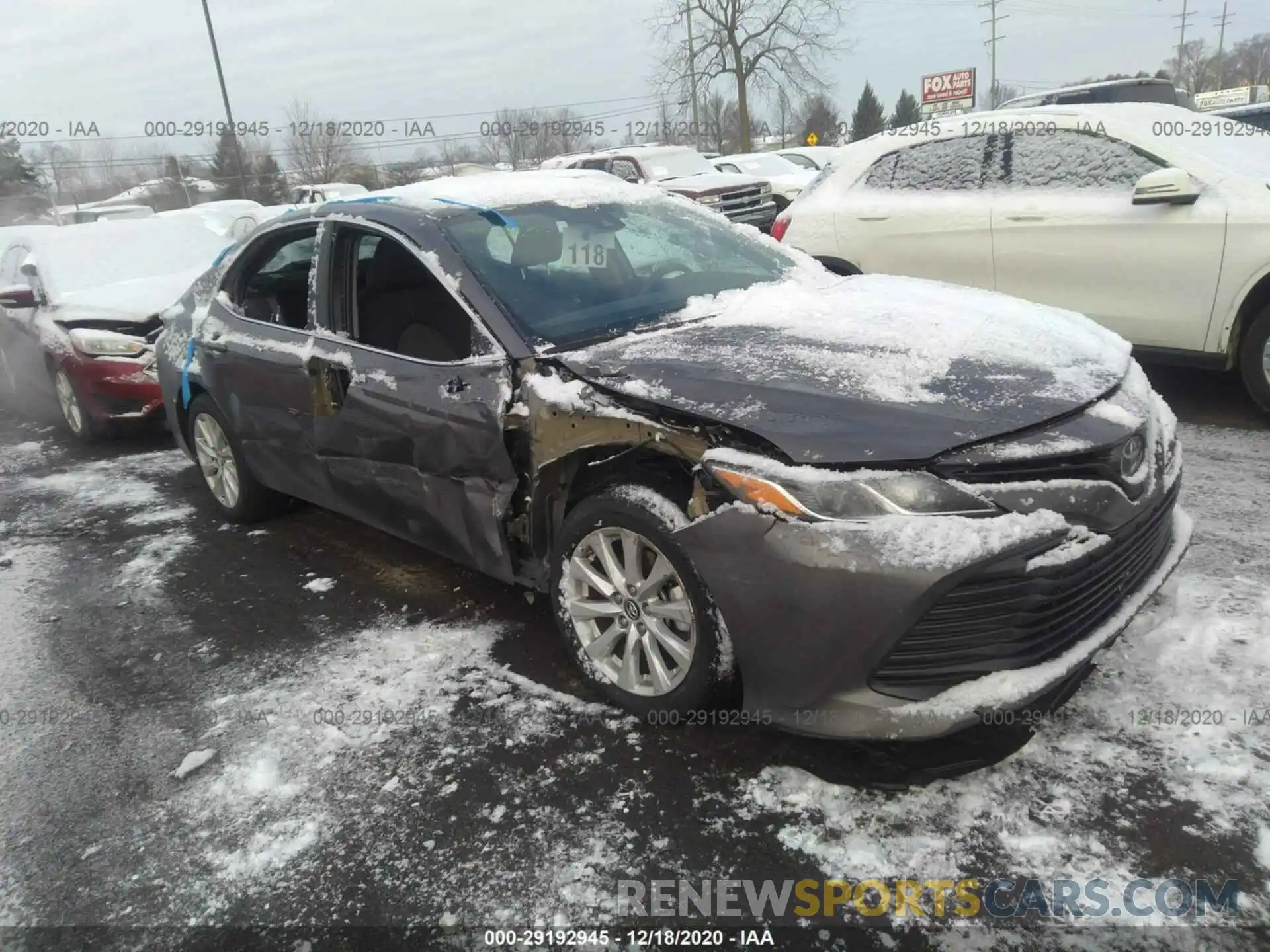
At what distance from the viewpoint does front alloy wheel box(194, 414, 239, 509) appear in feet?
16.0

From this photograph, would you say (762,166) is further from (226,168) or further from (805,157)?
(226,168)

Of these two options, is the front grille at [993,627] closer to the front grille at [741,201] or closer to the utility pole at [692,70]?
the front grille at [741,201]

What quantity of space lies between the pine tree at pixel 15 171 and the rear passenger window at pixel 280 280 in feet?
144

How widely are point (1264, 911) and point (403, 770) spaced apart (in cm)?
220

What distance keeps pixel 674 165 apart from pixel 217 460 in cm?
1322

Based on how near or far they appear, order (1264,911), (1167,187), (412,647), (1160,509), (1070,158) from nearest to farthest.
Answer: (1264,911) < (1160,509) < (412,647) < (1167,187) < (1070,158)

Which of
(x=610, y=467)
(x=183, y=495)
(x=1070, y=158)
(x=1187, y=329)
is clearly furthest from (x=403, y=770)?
(x=1070, y=158)

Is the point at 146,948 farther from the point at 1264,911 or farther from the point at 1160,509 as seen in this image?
the point at 1160,509

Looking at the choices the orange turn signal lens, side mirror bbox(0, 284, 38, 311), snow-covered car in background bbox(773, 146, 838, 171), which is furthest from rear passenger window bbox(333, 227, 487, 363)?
snow-covered car in background bbox(773, 146, 838, 171)

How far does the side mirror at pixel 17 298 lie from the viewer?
7.13m

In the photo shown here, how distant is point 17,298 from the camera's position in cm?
717

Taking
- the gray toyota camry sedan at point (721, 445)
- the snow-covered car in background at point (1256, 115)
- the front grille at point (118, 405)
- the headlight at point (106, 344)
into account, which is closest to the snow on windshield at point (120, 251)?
the headlight at point (106, 344)

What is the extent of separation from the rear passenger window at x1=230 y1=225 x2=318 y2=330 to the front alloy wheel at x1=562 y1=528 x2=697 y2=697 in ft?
6.14

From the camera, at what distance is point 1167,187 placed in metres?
4.84
